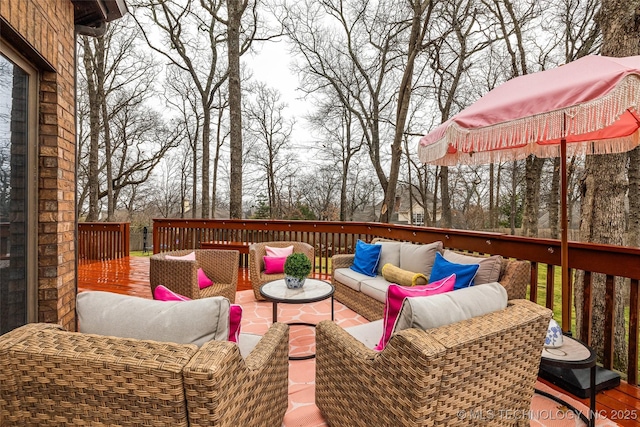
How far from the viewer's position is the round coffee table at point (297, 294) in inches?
108

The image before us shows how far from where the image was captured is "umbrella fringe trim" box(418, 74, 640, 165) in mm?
1604

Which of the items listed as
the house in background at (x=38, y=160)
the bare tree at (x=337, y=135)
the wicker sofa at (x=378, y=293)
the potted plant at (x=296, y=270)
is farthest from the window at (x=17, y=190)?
the bare tree at (x=337, y=135)

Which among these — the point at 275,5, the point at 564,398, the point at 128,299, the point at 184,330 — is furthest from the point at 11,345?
the point at 275,5

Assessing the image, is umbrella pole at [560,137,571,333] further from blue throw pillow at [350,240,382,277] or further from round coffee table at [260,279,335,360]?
blue throw pillow at [350,240,382,277]

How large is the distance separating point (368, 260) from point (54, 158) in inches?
123

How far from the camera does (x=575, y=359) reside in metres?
1.75

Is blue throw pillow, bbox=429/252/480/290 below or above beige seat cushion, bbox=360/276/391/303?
above

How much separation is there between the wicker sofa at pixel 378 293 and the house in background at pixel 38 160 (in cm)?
264

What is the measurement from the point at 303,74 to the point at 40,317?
12.1 metres

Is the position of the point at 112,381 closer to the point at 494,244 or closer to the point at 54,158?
the point at 54,158

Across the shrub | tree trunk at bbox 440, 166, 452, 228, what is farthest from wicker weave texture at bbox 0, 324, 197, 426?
tree trunk at bbox 440, 166, 452, 228

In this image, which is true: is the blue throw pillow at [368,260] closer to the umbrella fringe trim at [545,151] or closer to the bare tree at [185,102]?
the umbrella fringe trim at [545,151]

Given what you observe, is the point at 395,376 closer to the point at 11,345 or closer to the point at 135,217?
the point at 11,345

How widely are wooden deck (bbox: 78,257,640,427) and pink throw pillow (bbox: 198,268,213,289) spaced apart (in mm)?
1430
